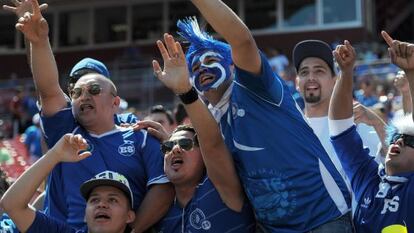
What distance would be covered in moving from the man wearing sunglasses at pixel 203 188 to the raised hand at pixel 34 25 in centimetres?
95

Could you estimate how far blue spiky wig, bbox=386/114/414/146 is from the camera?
3881mm

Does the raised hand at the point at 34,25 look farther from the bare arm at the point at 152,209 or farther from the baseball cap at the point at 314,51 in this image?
the baseball cap at the point at 314,51

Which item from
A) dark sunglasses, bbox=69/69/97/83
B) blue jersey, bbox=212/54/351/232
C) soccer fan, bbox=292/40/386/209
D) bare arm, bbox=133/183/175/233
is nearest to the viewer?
blue jersey, bbox=212/54/351/232

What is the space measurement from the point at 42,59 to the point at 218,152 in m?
1.25

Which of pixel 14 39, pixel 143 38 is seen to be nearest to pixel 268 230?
pixel 143 38

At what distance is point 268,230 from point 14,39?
20.1 meters

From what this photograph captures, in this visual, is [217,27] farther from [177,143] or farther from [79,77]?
[79,77]

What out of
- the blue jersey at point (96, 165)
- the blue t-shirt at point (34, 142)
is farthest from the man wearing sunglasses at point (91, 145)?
the blue t-shirt at point (34, 142)

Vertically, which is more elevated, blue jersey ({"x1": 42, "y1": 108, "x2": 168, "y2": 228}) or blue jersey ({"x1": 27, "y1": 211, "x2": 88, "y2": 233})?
blue jersey ({"x1": 42, "y1": 108, "x2": 168, "y2": 228})

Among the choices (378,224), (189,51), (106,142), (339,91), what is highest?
(189,51)

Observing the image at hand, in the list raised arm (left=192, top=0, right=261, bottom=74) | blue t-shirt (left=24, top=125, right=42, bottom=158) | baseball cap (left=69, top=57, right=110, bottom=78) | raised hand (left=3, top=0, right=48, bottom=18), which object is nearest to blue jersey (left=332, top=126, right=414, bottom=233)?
raised arm (left=192, top=0, right=261, bottom=74)

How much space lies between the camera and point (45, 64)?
157 inches

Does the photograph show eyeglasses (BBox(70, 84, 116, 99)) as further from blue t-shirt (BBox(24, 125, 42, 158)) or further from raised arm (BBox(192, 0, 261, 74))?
blue t-shirt (BBox(24, 125, 42, 158))

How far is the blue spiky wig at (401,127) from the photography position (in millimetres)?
3881
